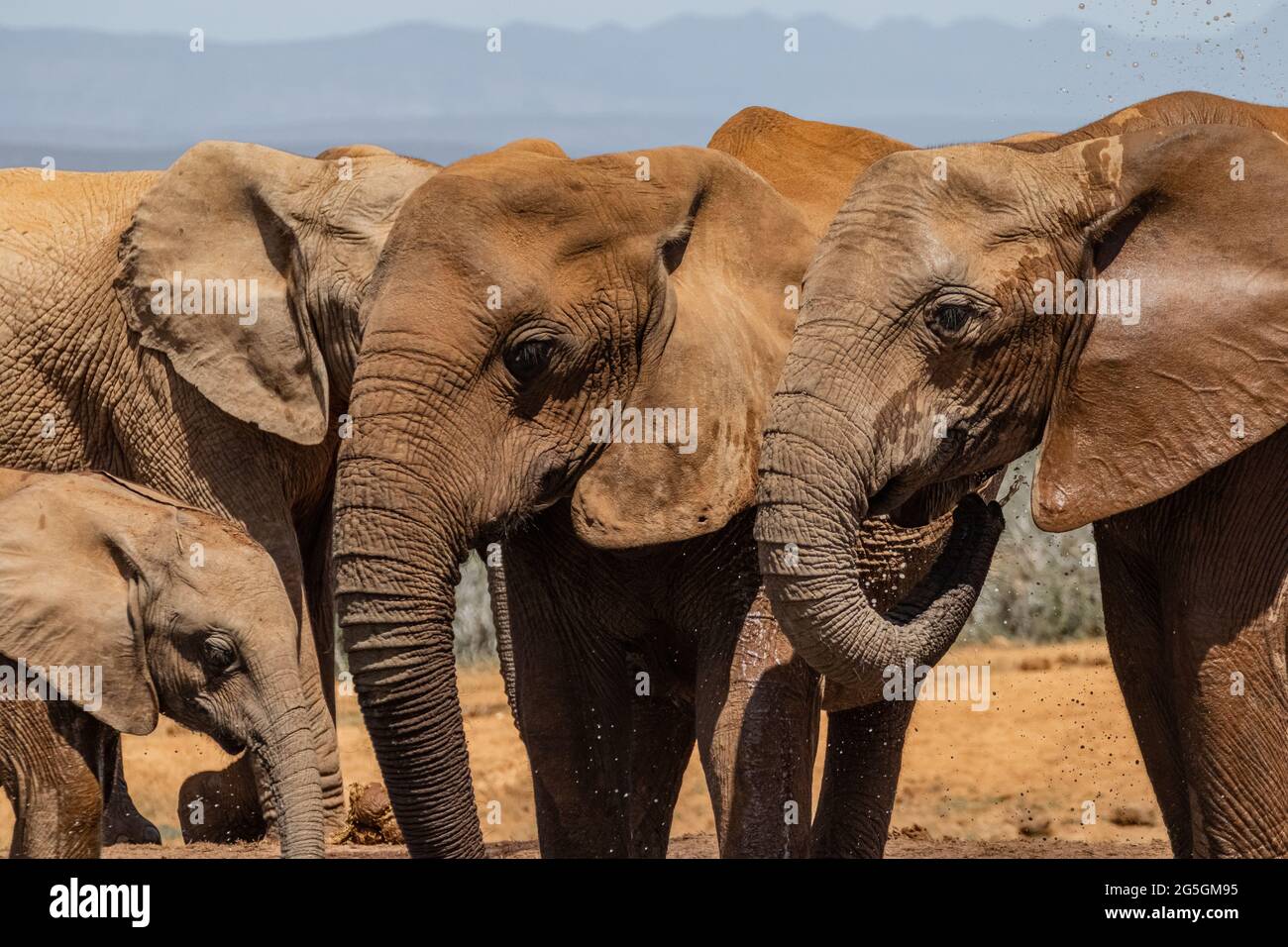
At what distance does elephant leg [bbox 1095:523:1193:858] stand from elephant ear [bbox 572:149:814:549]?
108 cm

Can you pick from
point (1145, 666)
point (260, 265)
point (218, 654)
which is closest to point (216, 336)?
point (260, 265)

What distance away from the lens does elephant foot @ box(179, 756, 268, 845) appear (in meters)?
9.83

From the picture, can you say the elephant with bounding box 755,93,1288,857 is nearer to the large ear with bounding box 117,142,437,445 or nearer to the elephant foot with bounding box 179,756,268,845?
the large ear with bounding box 117,142,437,445

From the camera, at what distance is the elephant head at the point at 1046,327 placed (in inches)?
239

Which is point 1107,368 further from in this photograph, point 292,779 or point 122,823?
point 122,823

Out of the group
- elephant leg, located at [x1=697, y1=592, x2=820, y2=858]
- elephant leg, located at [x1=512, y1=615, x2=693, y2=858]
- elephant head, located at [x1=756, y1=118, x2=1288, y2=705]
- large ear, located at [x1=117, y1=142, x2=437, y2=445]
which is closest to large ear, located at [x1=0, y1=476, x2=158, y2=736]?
elephant leg, located at [x1=512, y1=615, x2=693, y2=858]

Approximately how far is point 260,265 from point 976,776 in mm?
5153

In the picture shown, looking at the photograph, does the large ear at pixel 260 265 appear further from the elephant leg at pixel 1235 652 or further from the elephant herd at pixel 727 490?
the elephant leg at pixel 1235 652

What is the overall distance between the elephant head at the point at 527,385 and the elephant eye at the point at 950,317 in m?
0.75

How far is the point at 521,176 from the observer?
647 centimetres

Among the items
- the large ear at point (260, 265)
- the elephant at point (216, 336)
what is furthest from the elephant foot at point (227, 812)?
the large ear at point (260, 265)
